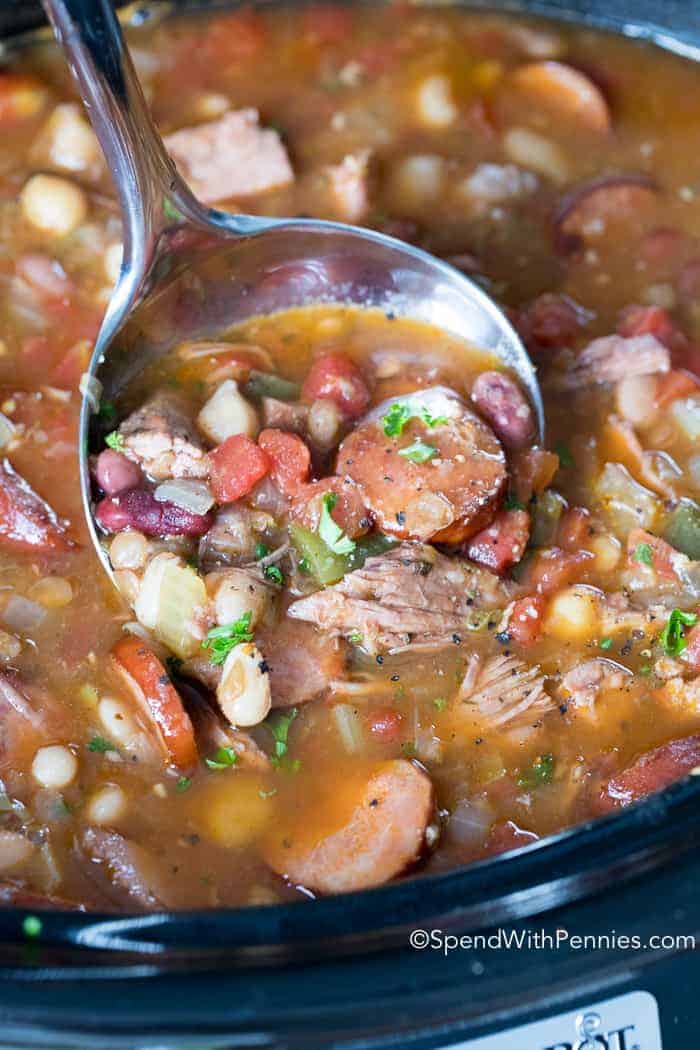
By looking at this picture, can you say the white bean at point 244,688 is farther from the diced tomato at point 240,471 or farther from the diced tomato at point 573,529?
the diced tomato at point 573,529

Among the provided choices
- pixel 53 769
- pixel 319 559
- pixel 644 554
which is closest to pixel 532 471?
pixel 644 554

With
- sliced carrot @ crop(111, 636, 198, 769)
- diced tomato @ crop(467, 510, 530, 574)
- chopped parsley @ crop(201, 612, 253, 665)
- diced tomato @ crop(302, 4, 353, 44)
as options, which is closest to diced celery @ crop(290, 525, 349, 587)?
chopped parsley @ crop(201, 612, 253, 665)

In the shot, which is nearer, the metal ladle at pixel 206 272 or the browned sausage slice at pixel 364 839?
the browned sausage slice at pixel 364 839

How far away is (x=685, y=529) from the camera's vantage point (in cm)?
315

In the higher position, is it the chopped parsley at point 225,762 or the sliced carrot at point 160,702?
the sliced carrot at point 160,702

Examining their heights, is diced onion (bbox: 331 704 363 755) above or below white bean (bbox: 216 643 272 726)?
below

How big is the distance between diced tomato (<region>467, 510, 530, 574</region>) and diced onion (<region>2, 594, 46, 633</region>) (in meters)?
1.06

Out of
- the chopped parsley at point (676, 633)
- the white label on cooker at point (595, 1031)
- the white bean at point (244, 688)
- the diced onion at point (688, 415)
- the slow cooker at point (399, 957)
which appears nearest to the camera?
the slow cooker at point (399, 957)

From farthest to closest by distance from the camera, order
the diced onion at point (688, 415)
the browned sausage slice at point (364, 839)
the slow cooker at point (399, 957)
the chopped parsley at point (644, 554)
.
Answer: the diced onion at point (688, 415), the chopped parsley at point (644, 554), the browned sausage slice at point (364, 839), the slow cooker at point (399, 957)

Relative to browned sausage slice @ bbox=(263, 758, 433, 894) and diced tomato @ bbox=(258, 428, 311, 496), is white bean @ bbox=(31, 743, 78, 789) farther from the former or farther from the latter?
diced tomato @ bbox=(258, 428, 311, 496)

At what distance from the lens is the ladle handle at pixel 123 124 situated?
2848mm

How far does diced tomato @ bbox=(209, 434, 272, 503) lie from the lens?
3031 mm

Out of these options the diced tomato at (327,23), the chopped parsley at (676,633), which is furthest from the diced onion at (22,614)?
the diced tomato at (327,23)

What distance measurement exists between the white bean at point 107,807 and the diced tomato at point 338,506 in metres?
0.77
